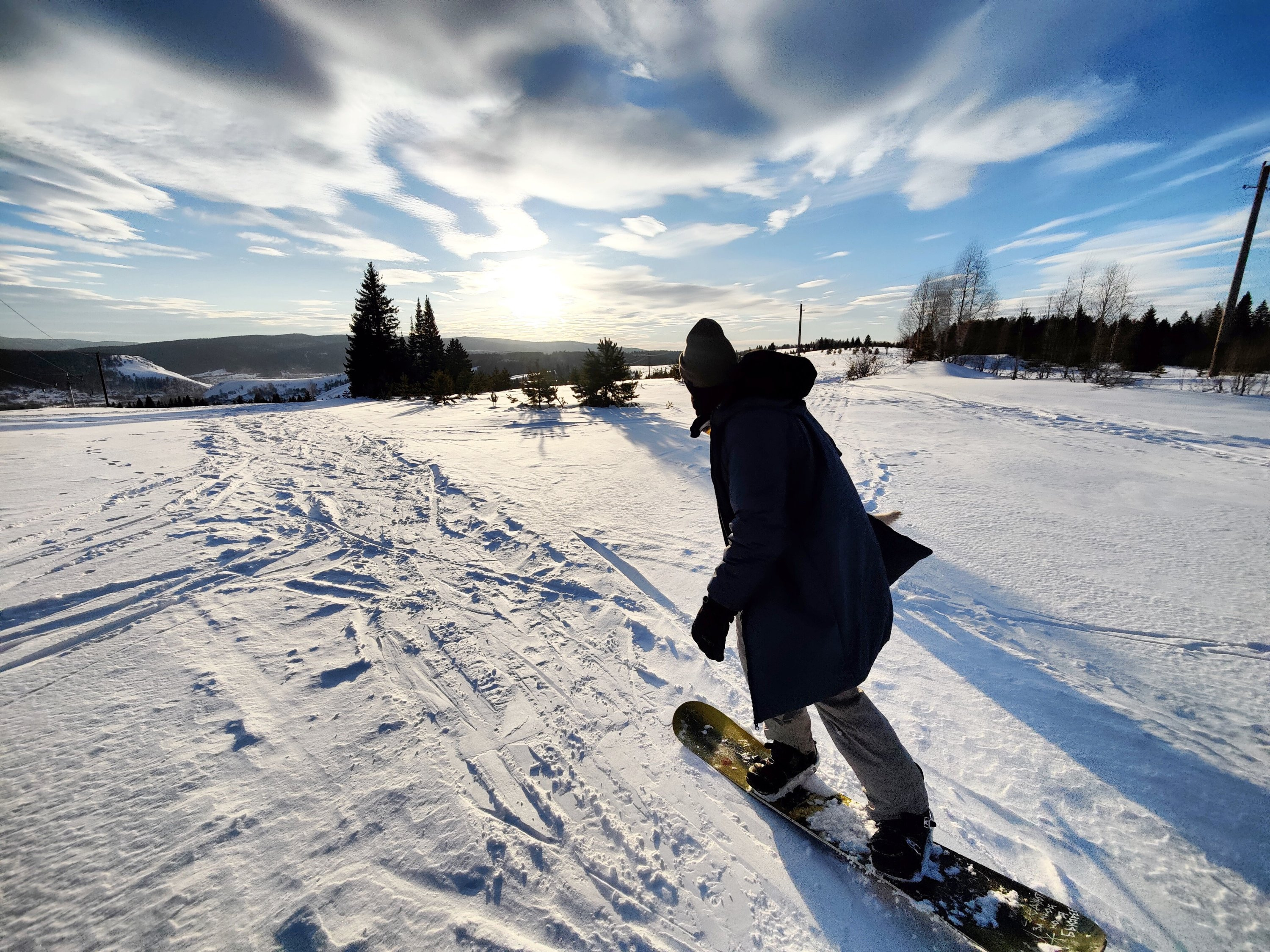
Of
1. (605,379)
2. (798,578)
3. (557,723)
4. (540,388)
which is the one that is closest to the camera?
(798,578)

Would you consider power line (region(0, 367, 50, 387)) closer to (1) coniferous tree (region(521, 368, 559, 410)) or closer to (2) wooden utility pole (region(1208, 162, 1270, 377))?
(1) coniferous tree (region(521, 368, 559, 410))

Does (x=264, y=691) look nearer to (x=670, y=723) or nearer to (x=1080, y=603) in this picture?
(x=670, y=723)

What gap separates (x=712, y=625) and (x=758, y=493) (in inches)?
19.8

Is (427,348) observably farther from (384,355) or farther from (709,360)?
(709,360)

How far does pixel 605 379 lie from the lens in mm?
13734

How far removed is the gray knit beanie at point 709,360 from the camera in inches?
64.9

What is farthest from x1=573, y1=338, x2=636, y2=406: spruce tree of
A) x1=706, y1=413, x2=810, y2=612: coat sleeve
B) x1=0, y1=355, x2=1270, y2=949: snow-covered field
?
x1=706, y1=413, x2=810, y2=612: coat sleeve

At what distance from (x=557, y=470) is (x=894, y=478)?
4.60 meters

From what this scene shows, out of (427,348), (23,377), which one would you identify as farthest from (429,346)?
(23,377)

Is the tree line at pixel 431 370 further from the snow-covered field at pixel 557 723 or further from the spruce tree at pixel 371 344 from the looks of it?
the snow-covered field at pixel 557 723

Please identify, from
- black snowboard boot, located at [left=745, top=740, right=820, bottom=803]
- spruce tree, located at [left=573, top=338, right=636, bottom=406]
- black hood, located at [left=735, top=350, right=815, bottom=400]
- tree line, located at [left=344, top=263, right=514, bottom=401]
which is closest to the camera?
black hood, located at [left=735, top=350, right=815, bottom=400]

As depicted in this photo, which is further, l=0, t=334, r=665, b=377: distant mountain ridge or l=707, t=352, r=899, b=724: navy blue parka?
l=0, t=334, r=665, b=377: distant mountain ridge

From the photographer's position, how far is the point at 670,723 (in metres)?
2.37

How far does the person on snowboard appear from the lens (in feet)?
4.96
